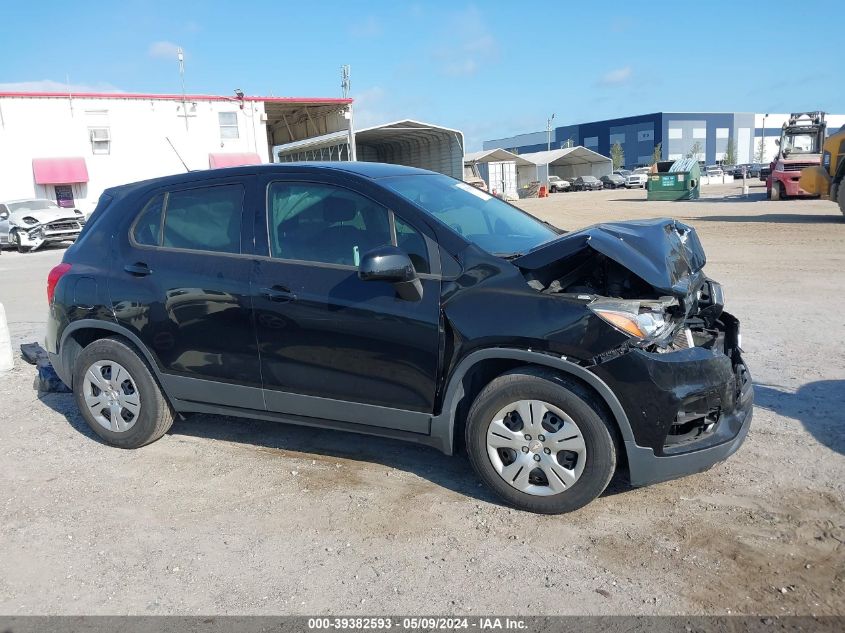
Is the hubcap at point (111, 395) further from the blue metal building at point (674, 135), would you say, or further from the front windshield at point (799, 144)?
the blue metal building at point (674, 135)

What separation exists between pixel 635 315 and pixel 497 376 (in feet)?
2.57

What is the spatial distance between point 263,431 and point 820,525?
11.9 feet

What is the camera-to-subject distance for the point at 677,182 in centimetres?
3528

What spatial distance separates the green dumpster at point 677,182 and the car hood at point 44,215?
2667cm

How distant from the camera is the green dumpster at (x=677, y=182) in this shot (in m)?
34.8

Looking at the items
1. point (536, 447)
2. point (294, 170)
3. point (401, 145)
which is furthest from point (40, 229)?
point (401, 145)

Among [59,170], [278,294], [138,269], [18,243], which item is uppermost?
[59,170]

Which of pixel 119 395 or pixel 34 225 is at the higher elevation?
pixel 34 225

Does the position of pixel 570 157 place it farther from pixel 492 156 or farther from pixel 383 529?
pixel 383 529

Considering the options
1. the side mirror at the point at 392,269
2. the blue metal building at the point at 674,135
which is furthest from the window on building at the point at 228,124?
the blue metal building at the point at 674,135

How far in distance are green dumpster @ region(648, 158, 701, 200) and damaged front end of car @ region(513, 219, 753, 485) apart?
110ft

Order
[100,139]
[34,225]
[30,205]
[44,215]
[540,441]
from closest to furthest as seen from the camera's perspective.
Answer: [540,441]
[34,225]
[44,215]
[30,205]
[100,139]

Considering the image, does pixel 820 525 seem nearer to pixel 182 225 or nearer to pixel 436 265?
pixel 436 265

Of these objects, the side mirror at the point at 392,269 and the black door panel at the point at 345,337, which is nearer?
the side mirror at the point at 392,269
